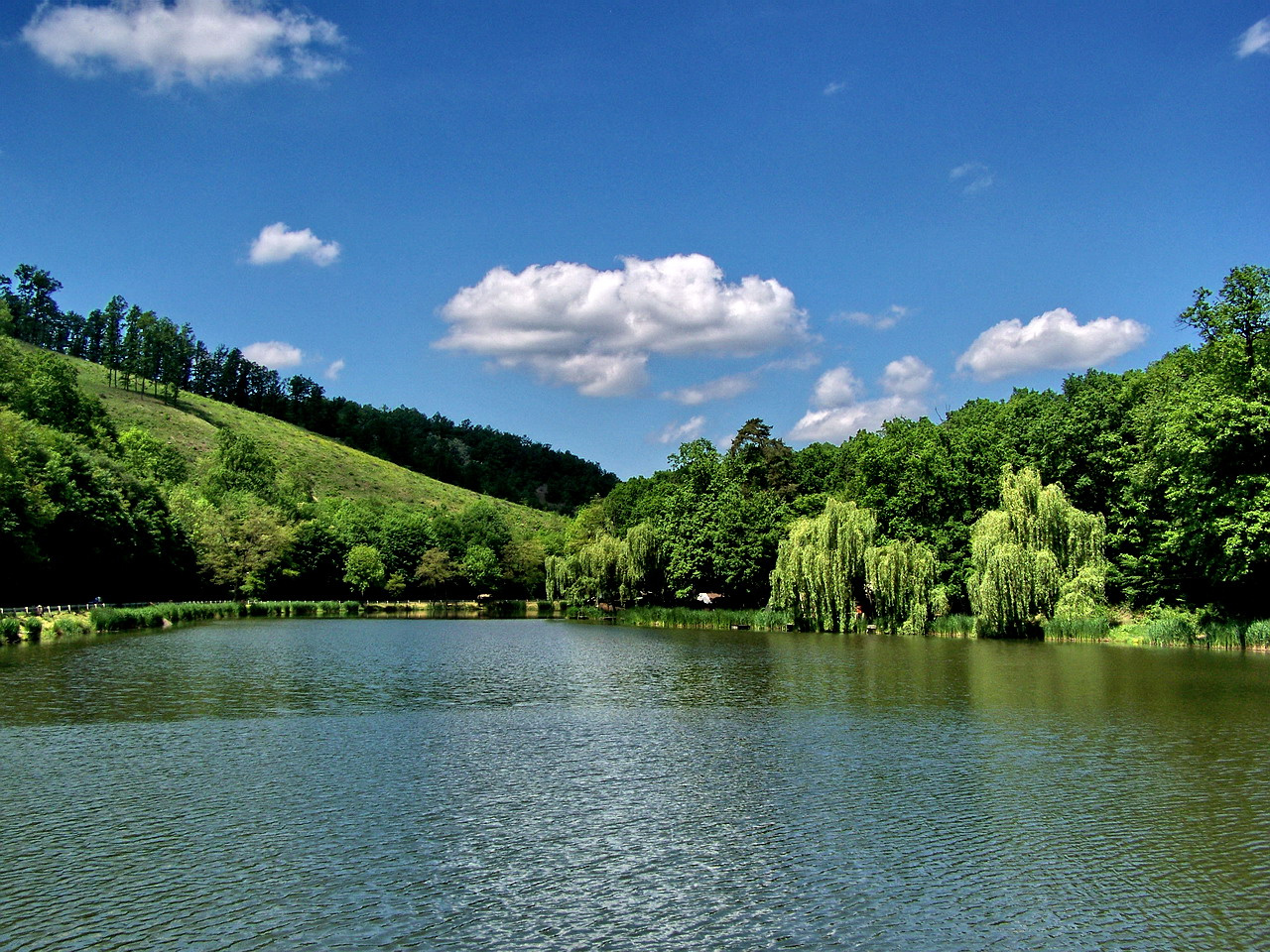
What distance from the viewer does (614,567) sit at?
3002 inches

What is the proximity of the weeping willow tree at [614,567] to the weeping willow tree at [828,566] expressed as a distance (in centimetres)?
1834

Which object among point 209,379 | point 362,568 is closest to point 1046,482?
point 362,568

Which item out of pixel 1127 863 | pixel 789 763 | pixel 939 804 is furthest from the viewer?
pixel 789 763

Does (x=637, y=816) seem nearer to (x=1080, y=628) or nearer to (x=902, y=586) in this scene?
(x=1080, y=628)

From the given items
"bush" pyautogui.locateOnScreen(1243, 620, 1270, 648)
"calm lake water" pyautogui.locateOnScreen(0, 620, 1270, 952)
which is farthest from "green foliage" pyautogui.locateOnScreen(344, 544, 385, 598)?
"bush" pyautogui.locateOnScreen(1243, 620, 1270, 648)

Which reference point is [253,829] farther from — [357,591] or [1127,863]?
[357,591]

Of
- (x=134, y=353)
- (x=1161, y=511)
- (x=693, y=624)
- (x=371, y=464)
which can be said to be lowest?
(x=693, y=624)

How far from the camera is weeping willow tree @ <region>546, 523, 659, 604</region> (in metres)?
73.6

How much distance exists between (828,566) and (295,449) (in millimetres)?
109290

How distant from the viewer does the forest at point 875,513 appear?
40250mm

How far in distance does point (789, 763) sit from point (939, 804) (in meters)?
3.75

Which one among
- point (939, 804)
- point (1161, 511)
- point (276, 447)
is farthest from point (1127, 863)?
point (276, 447)

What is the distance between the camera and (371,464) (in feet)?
507

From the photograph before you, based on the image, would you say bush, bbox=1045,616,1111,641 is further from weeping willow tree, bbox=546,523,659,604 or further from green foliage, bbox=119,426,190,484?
green foliage, bbox=119,426,190,484
